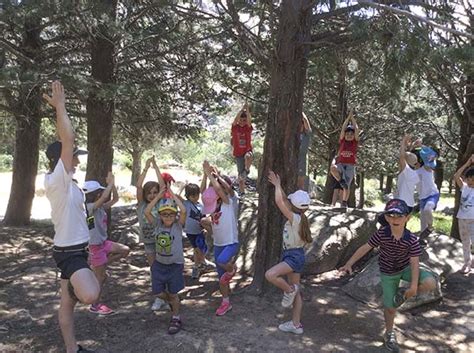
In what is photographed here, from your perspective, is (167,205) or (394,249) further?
(167,205)

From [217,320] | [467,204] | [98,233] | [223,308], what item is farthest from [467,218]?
[98,233]

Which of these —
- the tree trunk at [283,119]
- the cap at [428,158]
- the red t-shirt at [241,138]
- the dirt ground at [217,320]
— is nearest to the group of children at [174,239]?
the dirt ground at [217,320]

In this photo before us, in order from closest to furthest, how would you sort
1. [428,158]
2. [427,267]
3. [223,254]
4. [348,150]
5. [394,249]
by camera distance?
[394,249] → [223,254] → [427,267] → [428,158] → [348,150]

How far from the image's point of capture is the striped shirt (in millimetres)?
4379

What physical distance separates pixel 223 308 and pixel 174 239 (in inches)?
38.9

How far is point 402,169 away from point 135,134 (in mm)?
6191

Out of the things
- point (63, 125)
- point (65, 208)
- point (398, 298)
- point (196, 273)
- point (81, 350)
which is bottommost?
point (81, 350)

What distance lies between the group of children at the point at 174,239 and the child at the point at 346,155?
1.61m

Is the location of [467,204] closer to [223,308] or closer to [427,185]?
[427,185]

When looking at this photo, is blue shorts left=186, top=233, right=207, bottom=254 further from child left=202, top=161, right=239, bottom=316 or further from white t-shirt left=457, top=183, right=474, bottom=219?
white t-shirt left=457, top=183, right=474, bottom=219

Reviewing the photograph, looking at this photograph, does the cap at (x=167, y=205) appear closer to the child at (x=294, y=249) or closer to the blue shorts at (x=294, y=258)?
the child at (x=294, y=249)

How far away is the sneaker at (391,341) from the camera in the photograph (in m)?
4.45

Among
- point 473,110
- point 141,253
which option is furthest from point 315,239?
point 473,110

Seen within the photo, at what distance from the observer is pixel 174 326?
14.6 ft
